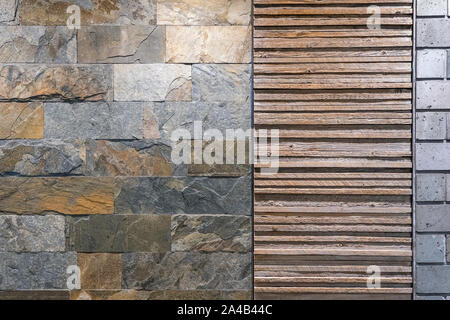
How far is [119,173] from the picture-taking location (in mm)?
2168

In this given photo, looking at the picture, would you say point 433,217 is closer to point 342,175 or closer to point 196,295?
point 342,175

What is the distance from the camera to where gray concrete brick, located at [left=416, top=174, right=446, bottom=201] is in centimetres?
213

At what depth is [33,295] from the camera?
2.19m

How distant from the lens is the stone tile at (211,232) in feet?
7.12

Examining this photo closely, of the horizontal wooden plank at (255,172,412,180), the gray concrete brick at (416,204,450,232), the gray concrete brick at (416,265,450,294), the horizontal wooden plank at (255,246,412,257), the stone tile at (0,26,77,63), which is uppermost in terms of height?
the stone tile at (0,26,77,63)

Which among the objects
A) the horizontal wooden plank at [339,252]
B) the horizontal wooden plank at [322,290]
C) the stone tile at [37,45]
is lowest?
the horizontal wooden plank at [322,290]

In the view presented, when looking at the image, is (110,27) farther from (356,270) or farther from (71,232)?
(356,270)

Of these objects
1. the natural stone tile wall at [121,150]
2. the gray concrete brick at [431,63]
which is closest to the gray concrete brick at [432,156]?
the gray concrete brick at [431,63]

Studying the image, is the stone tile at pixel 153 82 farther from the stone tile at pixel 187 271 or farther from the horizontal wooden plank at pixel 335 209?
the stone tile at pixel 187 271

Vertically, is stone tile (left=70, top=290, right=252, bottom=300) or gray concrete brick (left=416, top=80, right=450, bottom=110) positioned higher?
gray concrete brick (left=416, top=80, right=450, bottom=110)

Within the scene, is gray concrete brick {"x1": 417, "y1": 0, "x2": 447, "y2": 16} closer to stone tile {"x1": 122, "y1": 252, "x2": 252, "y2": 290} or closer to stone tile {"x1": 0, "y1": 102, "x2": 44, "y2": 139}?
stone tile {"x1": 122, "y1": 252, "x2": 252, "y2": 290}

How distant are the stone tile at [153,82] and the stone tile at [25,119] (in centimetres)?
46

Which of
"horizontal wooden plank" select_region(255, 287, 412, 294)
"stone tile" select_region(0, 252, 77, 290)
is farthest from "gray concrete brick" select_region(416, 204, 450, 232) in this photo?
"stone tile" select_region(0, 252, 77, 290)

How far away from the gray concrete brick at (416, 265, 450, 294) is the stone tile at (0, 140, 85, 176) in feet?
6.65
